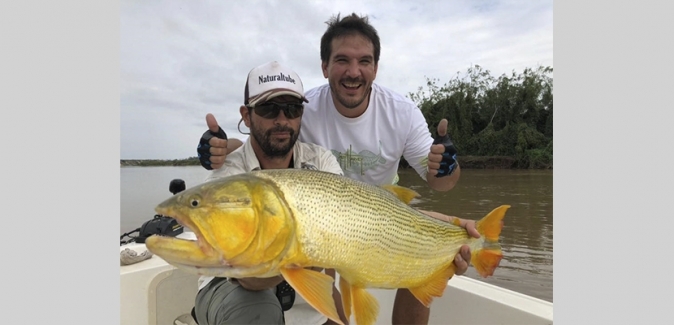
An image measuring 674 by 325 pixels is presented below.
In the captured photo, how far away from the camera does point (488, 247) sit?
246cm

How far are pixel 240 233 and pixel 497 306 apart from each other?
8.86 ft

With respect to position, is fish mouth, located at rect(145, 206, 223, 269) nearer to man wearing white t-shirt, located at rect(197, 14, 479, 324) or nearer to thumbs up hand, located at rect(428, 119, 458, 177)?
man wearing white t-shirt, located at rect(197, 14, 479, 324)

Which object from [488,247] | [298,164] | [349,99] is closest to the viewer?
[488,247]

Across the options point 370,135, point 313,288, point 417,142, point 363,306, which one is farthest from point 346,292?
point 417,142

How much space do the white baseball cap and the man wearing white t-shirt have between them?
0.50 meters

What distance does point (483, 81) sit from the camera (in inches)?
2136

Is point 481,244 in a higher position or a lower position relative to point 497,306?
higher

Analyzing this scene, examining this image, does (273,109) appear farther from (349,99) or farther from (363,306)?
(363,306)

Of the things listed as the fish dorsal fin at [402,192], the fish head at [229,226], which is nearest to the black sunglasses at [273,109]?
the fish dorsal fin at [402,192]

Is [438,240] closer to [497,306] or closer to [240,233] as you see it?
[240,233]

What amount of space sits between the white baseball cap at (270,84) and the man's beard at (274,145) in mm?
227

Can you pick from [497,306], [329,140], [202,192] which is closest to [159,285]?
[329,140]

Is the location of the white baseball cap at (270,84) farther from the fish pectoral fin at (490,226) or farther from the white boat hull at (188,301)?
the white boat hull at (188,301)

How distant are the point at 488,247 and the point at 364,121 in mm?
1608
